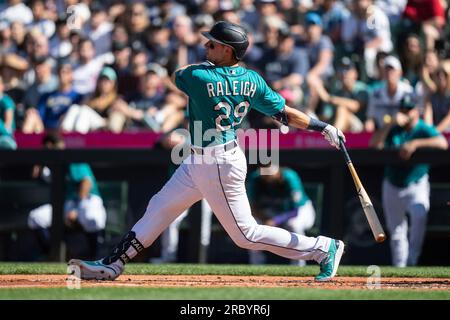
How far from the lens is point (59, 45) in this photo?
47.5ft

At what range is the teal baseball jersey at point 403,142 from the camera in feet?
37.4

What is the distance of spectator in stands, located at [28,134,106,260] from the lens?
11859mm

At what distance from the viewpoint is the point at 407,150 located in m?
11.3

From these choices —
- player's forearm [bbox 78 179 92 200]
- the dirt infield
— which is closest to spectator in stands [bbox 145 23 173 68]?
player's forearm [bbox 78 179 92 200]

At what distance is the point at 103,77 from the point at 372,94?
3157mm

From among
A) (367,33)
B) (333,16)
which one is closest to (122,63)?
(333,16)

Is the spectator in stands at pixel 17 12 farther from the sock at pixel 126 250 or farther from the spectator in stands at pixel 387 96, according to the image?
the sock at pixel 126 250

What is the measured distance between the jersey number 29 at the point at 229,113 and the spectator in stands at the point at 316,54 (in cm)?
512

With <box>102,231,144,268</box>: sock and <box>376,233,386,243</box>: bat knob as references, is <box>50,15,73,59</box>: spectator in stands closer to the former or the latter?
<box>102,231,144,268</box>: sock

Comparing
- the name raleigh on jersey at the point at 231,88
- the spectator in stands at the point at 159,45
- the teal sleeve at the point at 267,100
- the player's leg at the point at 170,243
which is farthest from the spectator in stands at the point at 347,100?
the name raleigh on jersey at the point at 231,88

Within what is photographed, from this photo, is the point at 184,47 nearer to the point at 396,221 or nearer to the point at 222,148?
the point at 396,221

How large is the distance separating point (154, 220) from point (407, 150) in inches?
172

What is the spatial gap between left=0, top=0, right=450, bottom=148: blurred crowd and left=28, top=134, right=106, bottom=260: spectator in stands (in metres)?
0.78
